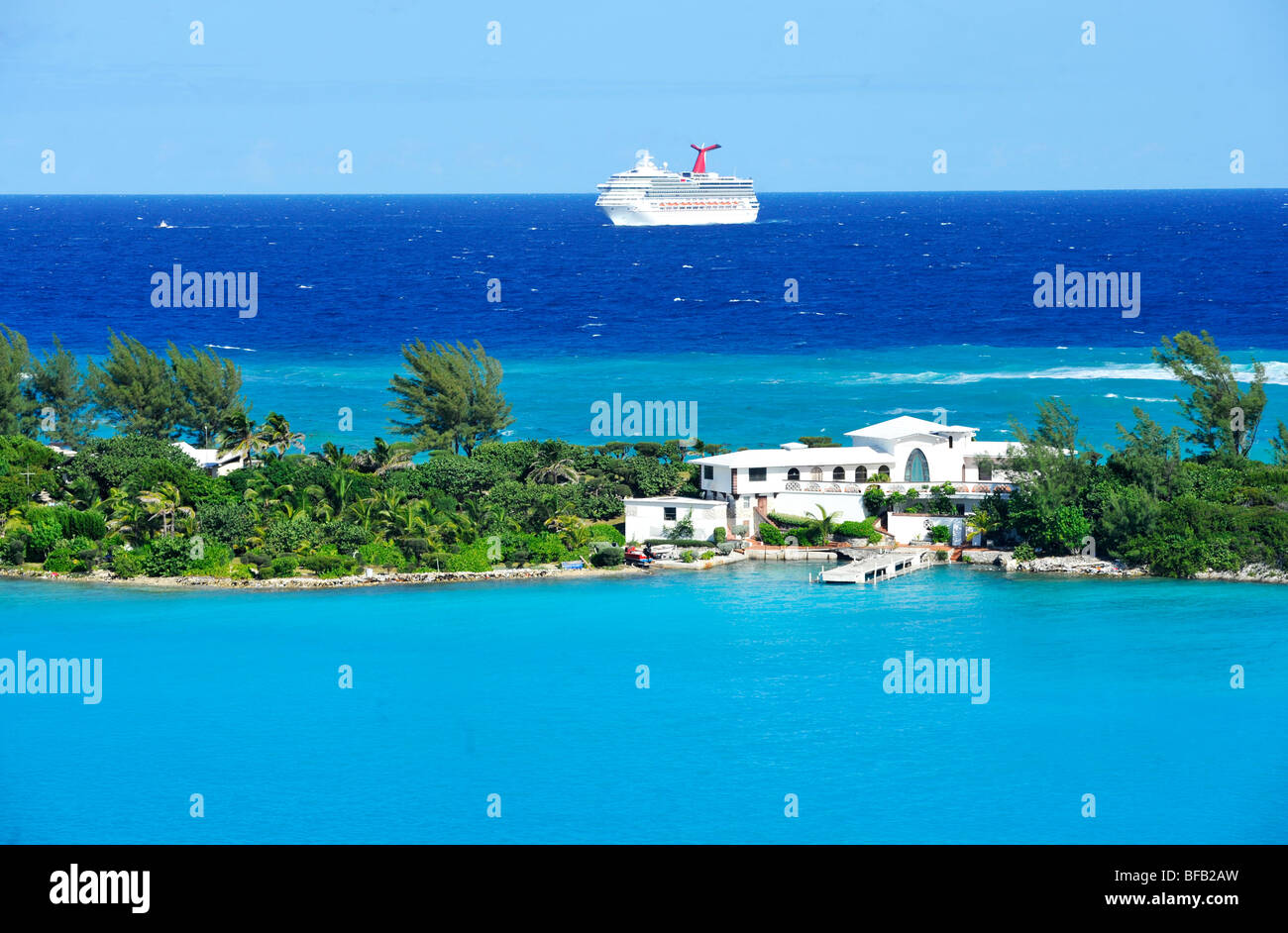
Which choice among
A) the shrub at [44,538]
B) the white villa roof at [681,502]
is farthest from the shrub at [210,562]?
the white villa roof at [681,502]

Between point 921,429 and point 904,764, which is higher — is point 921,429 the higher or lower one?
the higher one

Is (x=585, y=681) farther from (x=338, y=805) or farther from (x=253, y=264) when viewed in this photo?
(x=253, y=264)

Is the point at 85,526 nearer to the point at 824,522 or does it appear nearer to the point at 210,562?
the point at 210,562

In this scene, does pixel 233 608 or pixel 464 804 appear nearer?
pixel 464 804

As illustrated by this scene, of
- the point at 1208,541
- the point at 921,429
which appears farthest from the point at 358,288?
the point at 1208,541

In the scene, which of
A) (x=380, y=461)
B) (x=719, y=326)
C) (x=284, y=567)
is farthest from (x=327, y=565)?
(x=719, y=326)

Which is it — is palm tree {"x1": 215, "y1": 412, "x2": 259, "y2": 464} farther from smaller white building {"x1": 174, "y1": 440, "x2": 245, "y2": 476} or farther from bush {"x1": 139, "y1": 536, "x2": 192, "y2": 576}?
bush {"x1": 139, "y1": 536, "x2": 192, "y2": 576}

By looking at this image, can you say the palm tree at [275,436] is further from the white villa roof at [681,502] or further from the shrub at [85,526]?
the white villa roof at [681,502]
